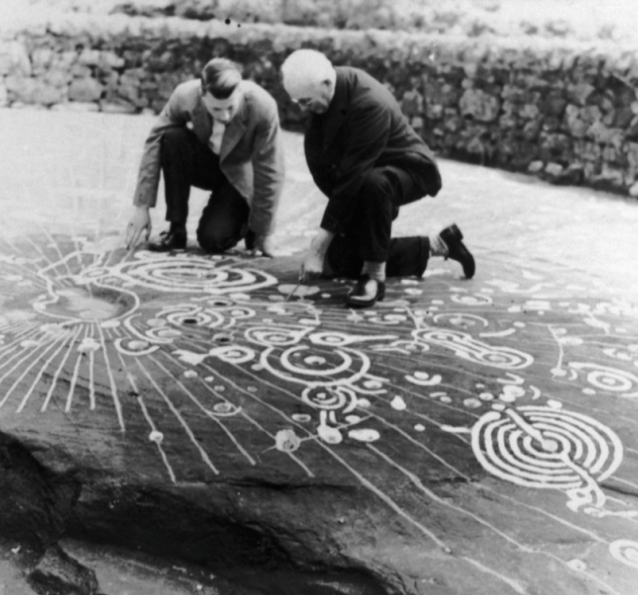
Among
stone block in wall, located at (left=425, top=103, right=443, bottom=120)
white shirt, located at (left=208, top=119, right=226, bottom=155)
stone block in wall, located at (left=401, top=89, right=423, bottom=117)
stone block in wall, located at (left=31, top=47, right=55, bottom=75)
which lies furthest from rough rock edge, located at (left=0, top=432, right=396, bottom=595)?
stone block in wall, located at (left=31, top=47, right=55, bottom=75)

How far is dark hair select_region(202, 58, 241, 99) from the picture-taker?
3852 millimetres

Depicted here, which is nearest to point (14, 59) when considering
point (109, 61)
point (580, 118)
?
point (109, 61)

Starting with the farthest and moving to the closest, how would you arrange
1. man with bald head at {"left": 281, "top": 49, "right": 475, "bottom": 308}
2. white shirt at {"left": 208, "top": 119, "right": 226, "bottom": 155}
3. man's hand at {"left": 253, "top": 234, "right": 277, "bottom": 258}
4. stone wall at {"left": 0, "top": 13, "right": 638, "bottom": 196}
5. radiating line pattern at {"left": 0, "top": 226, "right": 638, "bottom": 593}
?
stone wall at {"left": 0, "top": 13, "right": 638, "bottom": 196} → man's hand at {"left": 253, "top": 234, "right": 277, "bottom": 258} → white shirt at {"left": 208, "top": 119, "right": 226, "bottom": 155} → man with bald head at {"left": 281, "top": 49, "right": 475, "bottom": 308} → radiating line pattern at {"left": 0, "top": 226, "right": 638, "bottom": 593}

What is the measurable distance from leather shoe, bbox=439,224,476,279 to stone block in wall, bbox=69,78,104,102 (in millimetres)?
6998

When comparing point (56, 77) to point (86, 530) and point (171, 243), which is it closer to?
point (171, 243)

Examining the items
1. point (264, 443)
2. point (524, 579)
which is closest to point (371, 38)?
point (264, 443)

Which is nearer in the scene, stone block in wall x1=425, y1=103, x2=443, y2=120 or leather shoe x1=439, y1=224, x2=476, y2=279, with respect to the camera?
leather shoe x1=439, y1=224, x2=476, y2=279

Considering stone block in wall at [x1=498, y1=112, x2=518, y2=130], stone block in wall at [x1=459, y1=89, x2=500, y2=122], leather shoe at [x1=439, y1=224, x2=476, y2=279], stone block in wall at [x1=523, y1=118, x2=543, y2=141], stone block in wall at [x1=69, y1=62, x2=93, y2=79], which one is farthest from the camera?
stone block in wall at [x1=69, y1=62, x2=93, y2=79]

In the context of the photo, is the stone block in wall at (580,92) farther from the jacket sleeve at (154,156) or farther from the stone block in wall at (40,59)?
the stone block in wall at (40,59)

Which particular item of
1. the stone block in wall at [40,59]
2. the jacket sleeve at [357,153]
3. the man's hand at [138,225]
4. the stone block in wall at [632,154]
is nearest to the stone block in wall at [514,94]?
the stone block in wall at [632,154]

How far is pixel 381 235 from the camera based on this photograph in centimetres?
377

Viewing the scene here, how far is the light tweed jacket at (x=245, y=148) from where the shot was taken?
4.15m

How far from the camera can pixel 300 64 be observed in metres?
3.36

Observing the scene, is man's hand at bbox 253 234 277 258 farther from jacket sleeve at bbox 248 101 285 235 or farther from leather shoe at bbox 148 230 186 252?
leather shoe at bbox 148 230 186 252
